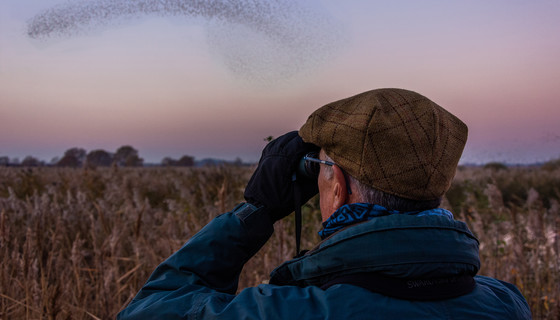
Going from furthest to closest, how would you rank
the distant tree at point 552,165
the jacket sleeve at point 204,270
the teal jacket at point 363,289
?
the distant tree at point 552,165, the jacket sleeve at point 204,270, the teal jacket at point 363,289

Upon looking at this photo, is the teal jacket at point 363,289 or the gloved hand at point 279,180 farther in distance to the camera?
the gloved hand at point 279,180

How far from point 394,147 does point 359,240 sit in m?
0.27

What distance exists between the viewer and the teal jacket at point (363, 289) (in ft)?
3.38

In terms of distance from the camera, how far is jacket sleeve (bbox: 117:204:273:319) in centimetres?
116

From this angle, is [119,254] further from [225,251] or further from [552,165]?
[552,165]

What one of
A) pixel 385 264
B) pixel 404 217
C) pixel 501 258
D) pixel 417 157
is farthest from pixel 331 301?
pixel 501 258

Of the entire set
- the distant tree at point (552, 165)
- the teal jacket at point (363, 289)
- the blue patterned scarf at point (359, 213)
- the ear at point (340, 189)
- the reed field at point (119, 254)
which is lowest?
the distant tree at point (552, 165)

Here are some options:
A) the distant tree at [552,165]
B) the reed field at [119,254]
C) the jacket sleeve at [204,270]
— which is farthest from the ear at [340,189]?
the distant tree at [552,165]

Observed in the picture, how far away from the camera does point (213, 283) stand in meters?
1.34

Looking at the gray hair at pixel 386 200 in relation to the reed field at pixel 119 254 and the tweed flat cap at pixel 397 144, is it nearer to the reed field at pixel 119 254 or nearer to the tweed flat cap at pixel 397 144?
the tweed flat cap at pixel 397 144

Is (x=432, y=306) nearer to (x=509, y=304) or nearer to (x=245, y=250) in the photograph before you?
(x=509, y=304)

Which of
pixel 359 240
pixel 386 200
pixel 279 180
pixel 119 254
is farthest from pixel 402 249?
pixel 119 254

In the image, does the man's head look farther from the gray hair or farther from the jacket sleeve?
the jacket sleeve

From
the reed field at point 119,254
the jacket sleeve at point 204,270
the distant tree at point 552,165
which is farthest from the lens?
the distant tree at point 552,165
